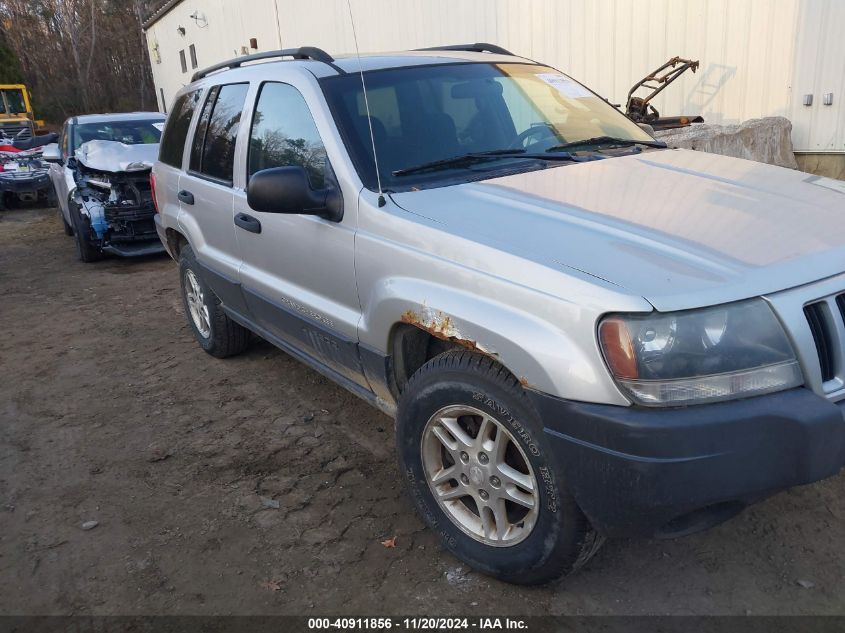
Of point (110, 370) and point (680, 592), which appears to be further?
point (110, 370)

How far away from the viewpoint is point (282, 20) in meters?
18.2

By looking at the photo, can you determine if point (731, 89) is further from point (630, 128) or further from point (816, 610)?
point (816, 610)

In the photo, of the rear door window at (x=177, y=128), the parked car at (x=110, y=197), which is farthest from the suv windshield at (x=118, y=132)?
the rear door window at (x=177, y=128)

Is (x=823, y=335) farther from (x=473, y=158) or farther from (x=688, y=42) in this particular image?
(x=688, y=42)

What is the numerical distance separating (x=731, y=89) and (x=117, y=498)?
7.99m

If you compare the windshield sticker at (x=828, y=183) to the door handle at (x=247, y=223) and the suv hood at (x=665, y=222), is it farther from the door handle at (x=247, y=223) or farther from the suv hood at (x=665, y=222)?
the door handle at (x=247, y=223)

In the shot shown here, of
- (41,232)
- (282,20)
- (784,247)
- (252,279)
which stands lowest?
(41,232)

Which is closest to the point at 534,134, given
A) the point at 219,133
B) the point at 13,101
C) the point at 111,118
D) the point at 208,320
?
the point at 219,133

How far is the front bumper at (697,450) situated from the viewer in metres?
1.97

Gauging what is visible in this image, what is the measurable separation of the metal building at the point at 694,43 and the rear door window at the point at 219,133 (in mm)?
4588

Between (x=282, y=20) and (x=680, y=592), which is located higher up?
(x=282, y=20)

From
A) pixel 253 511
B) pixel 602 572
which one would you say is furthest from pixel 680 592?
pixel 253 511

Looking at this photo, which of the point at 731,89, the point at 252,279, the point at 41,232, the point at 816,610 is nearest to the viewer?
the point at 816,610

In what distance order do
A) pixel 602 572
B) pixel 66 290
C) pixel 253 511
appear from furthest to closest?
pixel 66 290, pixel 253 511, pixel 602 572
